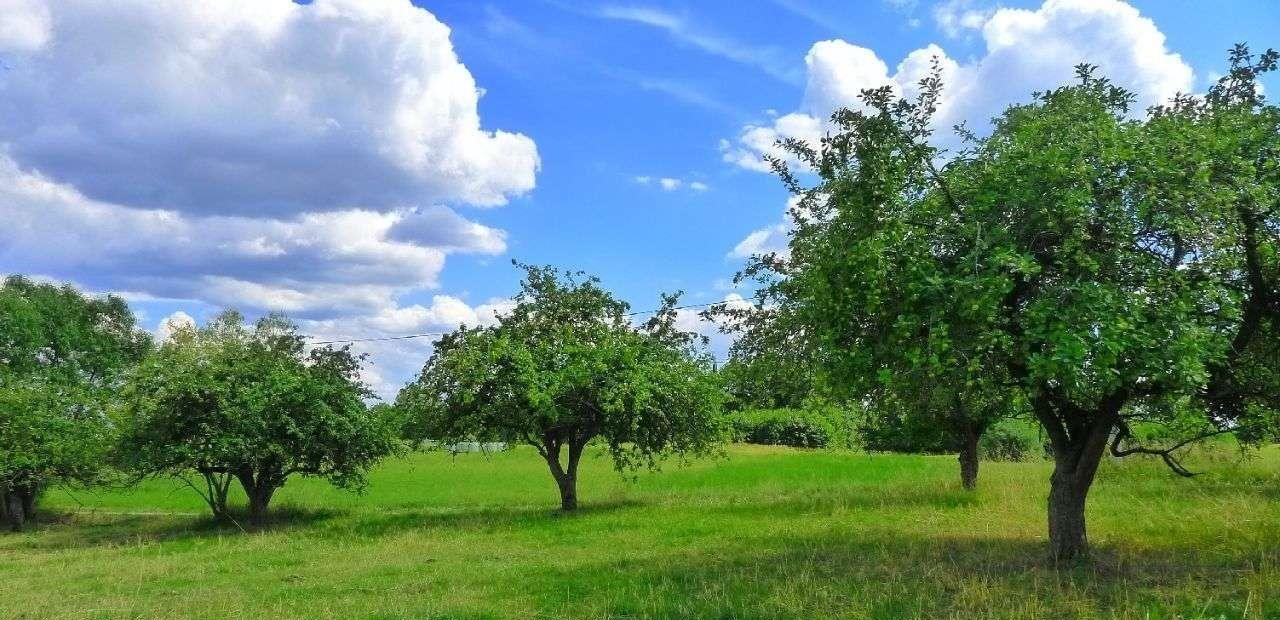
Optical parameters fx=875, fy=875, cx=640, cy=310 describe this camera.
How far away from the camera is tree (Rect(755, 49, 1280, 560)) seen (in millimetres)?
9469

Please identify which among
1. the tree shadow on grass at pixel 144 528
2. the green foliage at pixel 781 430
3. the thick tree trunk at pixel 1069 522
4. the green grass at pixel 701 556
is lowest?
the tree shadow on grass at pixel 144 528

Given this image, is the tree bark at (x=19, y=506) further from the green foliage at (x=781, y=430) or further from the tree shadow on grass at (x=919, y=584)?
the green foliage at (x=781, y=430)

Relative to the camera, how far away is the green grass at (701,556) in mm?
10711

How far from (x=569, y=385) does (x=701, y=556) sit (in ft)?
30.2

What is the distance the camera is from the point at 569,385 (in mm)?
23609

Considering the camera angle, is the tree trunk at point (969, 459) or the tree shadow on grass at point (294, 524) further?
the tree trunk at point (969, 459)

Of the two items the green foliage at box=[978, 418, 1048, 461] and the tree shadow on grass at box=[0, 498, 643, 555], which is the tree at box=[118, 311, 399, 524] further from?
the green foliage at box=[978, 418, 1048, 461]

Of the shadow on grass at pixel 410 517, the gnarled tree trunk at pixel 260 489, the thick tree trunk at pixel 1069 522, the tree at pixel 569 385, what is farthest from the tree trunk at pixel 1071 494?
the gnarled tree trunk at pixel 260 489

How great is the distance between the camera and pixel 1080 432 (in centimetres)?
1273

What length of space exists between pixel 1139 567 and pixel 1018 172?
19.5 feet

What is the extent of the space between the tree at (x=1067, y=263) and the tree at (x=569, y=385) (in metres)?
11.8

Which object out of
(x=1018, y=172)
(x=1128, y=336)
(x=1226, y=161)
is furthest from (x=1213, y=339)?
(x=1018, y=172)

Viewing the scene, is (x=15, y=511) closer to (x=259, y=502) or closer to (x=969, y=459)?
(x=259, y=502)

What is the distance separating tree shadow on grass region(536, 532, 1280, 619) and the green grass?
5 centimetres
